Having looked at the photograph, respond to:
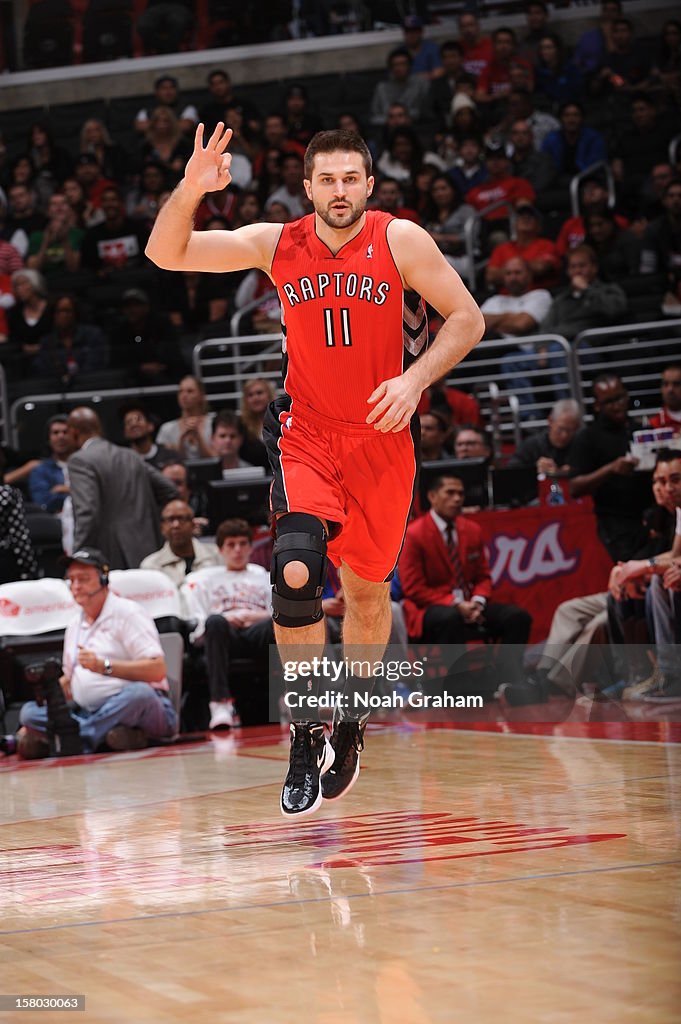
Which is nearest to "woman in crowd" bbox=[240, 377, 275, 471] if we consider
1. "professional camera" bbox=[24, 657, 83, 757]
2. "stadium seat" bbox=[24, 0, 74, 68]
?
"professional camera" bbox=[24, 657, 83, 757]

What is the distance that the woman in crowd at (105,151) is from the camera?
15.0 meters

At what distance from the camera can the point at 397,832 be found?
3.88 meters

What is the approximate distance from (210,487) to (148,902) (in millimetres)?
5979

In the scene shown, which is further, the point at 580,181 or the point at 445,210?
the point at 580,181

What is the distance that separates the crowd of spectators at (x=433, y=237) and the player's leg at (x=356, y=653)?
2.94 meters

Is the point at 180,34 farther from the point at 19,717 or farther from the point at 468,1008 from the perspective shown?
the point at 468,1008

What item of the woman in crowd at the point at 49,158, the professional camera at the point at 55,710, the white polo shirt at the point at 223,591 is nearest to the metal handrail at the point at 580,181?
the woman in crowd at the point at 49,158

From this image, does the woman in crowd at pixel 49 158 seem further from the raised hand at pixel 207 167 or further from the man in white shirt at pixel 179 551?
the raised hand at pixel 207 167

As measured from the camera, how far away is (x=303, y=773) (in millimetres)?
4141

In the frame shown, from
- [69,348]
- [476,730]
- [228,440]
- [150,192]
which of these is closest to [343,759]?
[476,730]

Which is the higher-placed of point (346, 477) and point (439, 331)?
point (439, 331)

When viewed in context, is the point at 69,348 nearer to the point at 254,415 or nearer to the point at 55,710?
the point at 254,415

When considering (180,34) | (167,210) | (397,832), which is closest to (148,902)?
(397,832)

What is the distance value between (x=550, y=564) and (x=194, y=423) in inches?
120
